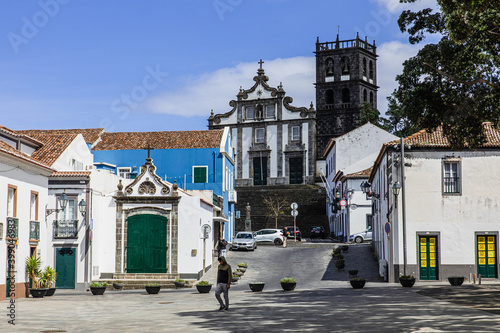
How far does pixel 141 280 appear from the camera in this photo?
35.2 meters

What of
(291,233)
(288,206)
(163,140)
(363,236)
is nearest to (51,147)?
(163,140)

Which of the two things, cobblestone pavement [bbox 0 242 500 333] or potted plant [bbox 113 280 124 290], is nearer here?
cobblestone pavement [bbox 0 242 500 333]

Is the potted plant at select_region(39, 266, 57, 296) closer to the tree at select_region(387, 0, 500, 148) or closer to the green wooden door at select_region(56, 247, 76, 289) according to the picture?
the green wooden door at select_region(56, 247, 76, 289)

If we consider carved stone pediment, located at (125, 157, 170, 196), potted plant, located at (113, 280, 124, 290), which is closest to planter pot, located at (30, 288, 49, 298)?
potted plant, located at (113, 280, 124, 290)

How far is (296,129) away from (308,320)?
6208cm

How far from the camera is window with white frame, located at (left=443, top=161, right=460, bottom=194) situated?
32.3 m

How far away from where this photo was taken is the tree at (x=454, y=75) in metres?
19.6

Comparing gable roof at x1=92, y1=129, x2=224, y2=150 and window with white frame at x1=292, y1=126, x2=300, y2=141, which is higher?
window with white frame at x1=292, y1=126, x2=300, y2=141

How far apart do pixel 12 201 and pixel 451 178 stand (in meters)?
19.8

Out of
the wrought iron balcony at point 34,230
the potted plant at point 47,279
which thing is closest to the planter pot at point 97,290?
the potted plant at point 47,279

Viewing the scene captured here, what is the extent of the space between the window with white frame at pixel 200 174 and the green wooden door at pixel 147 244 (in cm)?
1696

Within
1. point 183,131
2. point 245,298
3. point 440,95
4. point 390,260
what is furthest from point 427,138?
point 183,131

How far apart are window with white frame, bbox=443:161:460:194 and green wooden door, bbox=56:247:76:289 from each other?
18549mm

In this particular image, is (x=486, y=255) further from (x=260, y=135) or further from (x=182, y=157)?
(x=260, y=135)
